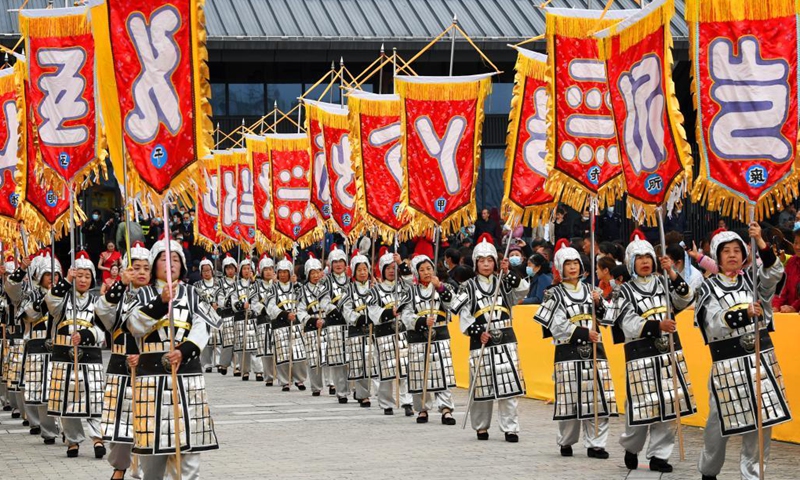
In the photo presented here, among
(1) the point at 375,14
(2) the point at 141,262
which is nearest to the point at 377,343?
(2) the point at 141,262

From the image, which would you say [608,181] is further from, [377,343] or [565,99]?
[377,343]

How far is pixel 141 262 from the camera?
9.08m

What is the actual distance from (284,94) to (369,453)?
72.2ft

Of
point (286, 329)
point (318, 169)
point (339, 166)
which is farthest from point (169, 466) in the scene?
point (286, 329)

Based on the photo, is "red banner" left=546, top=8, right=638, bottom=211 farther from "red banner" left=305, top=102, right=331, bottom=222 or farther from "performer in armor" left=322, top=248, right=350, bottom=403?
"red banner" left=305, top=102, right=331, bottom=222

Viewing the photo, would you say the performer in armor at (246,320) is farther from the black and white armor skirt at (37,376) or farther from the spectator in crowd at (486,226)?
the black and white armor skirt at (37,376)

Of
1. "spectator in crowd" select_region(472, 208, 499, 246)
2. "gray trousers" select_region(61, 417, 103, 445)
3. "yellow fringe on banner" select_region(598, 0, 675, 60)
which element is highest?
"spectator in crowd" select_region(472, 208, 499, 246)

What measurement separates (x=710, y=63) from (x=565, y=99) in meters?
3.53

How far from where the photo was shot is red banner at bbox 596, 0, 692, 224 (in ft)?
31.3

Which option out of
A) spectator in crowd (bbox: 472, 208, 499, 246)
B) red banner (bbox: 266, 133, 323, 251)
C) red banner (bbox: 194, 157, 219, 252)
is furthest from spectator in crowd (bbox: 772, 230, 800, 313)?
red banner (bbox: 194, 157, 219, 252)

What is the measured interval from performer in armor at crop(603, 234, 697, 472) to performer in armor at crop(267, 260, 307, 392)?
9294 millimetres

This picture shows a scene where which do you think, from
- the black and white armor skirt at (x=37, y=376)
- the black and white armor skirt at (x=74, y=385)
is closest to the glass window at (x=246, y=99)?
the black and white armor skirt at (x=37, y=376)

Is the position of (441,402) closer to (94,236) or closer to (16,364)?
(16,364)

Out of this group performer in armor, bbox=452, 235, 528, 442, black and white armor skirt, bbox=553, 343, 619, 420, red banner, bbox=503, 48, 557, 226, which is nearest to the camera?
black and white armor skirt, bbox=553, 343, 619, 420
